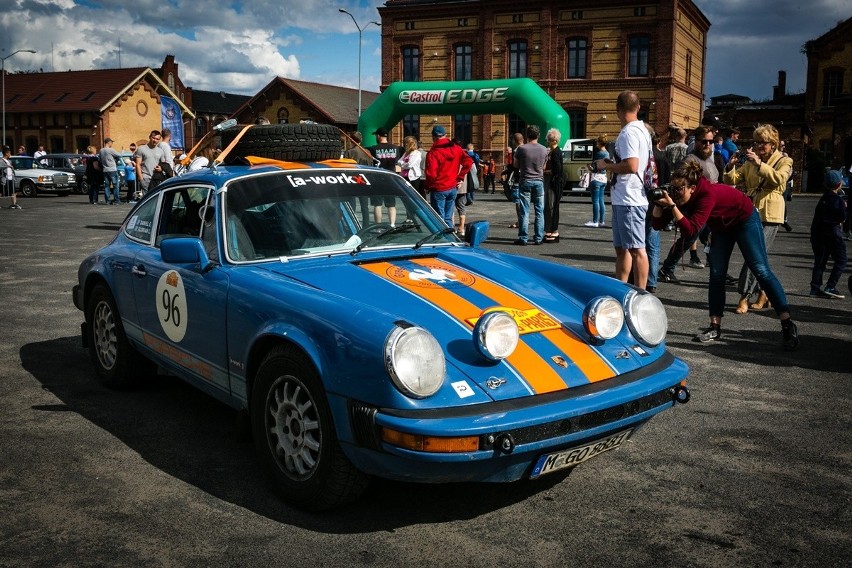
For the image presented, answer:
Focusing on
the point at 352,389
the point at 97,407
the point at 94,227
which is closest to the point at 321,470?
the point at 352,389

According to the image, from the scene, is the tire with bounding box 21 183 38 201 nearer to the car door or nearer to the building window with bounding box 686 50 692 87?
the car door

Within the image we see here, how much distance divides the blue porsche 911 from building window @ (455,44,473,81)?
4071 centimetres

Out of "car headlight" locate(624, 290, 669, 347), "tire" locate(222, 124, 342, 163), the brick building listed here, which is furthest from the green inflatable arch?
"car headlight" locate(624, 290, 669, 347)

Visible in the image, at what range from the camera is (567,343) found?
3602 mm

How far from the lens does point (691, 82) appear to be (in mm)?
46500

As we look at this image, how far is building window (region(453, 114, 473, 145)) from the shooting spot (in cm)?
4409

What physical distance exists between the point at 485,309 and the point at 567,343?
0.40 meters

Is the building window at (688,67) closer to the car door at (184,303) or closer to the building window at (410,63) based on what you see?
the building window at (410,63)

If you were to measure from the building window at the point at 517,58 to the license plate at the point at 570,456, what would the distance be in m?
41.5

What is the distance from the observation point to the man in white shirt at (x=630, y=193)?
291 inches

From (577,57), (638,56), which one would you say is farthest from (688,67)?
(577,57)

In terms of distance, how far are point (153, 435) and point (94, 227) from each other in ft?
45.6

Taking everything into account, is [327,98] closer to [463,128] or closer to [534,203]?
[463,128]

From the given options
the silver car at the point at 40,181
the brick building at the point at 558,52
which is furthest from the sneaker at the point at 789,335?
the brick building at the point at 558,52
